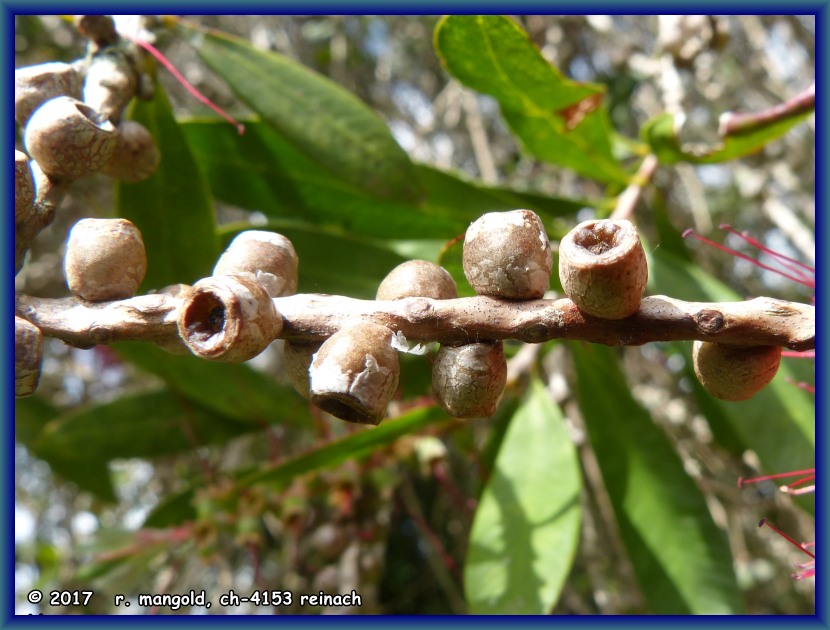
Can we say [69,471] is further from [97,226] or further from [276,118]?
[97,226]

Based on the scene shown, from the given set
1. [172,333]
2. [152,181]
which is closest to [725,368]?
[172,333]

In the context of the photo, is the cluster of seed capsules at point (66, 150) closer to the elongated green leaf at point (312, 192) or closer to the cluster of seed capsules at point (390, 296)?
the cluster of seed capsules at point (390, 296)

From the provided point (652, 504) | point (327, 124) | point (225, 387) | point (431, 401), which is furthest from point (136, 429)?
point (652, 504)

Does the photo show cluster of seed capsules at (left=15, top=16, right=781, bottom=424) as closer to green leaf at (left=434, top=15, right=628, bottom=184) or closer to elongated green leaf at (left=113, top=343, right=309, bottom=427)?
green leaf at (left=434, top=15, right=628, bottom=184)

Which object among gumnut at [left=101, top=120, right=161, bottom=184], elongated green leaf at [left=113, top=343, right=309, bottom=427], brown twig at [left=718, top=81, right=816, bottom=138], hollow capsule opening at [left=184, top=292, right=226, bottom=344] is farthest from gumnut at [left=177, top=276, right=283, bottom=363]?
brown twig at [left=718, top=81, right=816, bottom=138]

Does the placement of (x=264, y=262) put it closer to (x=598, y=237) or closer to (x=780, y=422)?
(x=598, y=237)

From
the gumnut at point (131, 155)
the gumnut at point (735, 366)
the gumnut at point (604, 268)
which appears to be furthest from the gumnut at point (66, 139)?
the gumnut at point (735, 366)
